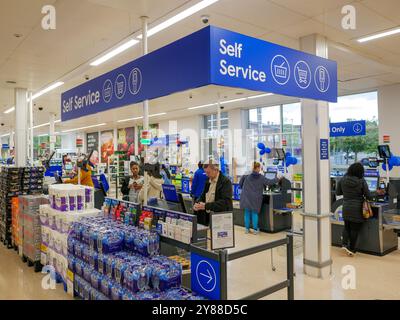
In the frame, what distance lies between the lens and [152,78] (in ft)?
9.61

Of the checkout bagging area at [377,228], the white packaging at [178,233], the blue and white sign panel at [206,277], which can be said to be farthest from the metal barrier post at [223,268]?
the checkout bagging area at [377,228]

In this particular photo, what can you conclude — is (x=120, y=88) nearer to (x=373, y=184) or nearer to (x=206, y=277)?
(x=206, y=277)

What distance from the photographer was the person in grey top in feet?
23.1

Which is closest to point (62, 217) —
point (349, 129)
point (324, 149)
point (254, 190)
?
point (324, 149)

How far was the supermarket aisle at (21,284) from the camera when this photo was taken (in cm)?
405

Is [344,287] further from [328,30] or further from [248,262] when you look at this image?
[328,30]

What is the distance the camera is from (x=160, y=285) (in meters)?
2.58

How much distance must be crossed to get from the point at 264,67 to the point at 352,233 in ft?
13.6

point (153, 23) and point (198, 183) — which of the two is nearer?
point (153, 23)

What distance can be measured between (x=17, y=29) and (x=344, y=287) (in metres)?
5.69

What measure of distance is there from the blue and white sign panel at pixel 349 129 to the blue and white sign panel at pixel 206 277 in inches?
271

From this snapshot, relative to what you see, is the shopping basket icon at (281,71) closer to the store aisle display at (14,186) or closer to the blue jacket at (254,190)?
the blue jacket at (254,190)

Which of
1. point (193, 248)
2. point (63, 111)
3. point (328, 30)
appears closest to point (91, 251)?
point (193, 248)
